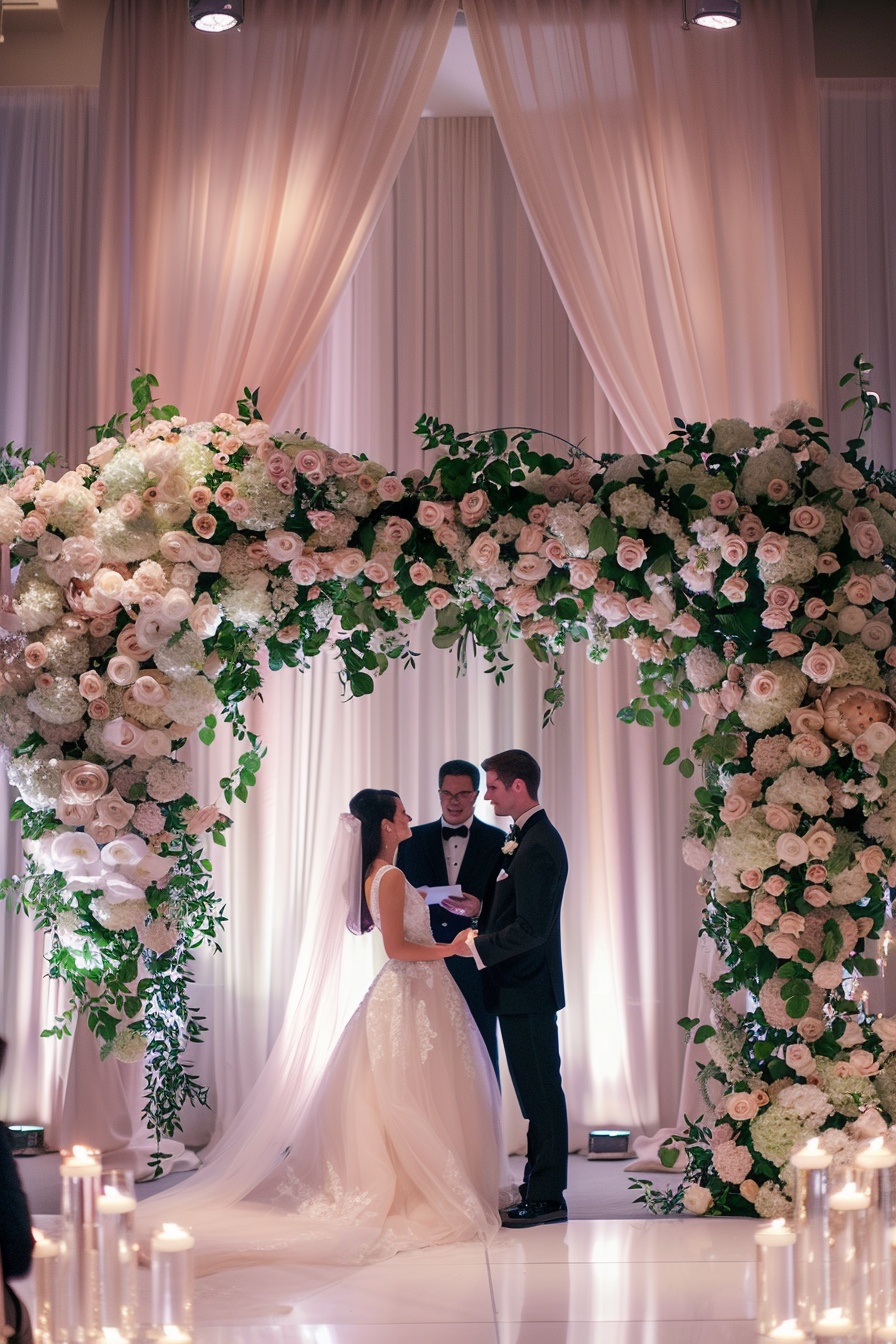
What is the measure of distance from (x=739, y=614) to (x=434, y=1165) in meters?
2.22

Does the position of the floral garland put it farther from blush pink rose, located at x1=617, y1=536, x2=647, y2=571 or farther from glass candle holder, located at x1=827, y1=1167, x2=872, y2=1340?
glass candle holder, located at x1=827, y1=1167, x2=872, y2=1340

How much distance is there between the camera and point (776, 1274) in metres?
3.13

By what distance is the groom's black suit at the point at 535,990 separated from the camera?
5.64 meters


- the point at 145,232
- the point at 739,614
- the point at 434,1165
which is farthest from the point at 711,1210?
the point at 145,232

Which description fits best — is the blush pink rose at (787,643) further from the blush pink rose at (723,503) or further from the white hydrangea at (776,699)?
the blush pink rose at (723,503)

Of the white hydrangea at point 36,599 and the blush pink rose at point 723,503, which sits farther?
the white hydrangea at point 36,599

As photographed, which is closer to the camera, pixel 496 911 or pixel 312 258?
pixel 496 911

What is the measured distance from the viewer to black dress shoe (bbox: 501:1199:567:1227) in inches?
216

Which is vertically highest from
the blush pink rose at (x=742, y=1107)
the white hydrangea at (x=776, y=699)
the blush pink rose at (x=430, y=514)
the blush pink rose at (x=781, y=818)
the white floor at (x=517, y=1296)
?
the blush pink rose at (x=430, y=514)

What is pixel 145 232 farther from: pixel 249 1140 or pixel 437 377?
pixel 249 1140

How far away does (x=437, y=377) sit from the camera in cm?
752

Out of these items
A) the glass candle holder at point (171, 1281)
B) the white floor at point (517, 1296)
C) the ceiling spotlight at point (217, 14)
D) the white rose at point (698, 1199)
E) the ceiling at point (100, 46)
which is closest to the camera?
the glass candle holder at point (171, 1281)

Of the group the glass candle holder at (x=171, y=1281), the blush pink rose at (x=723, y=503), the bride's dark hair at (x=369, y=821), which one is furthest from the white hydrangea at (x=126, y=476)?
the glass candle holder at (x=171, y=1281)

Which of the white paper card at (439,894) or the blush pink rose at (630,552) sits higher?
the blush pink rose at (630,552)
